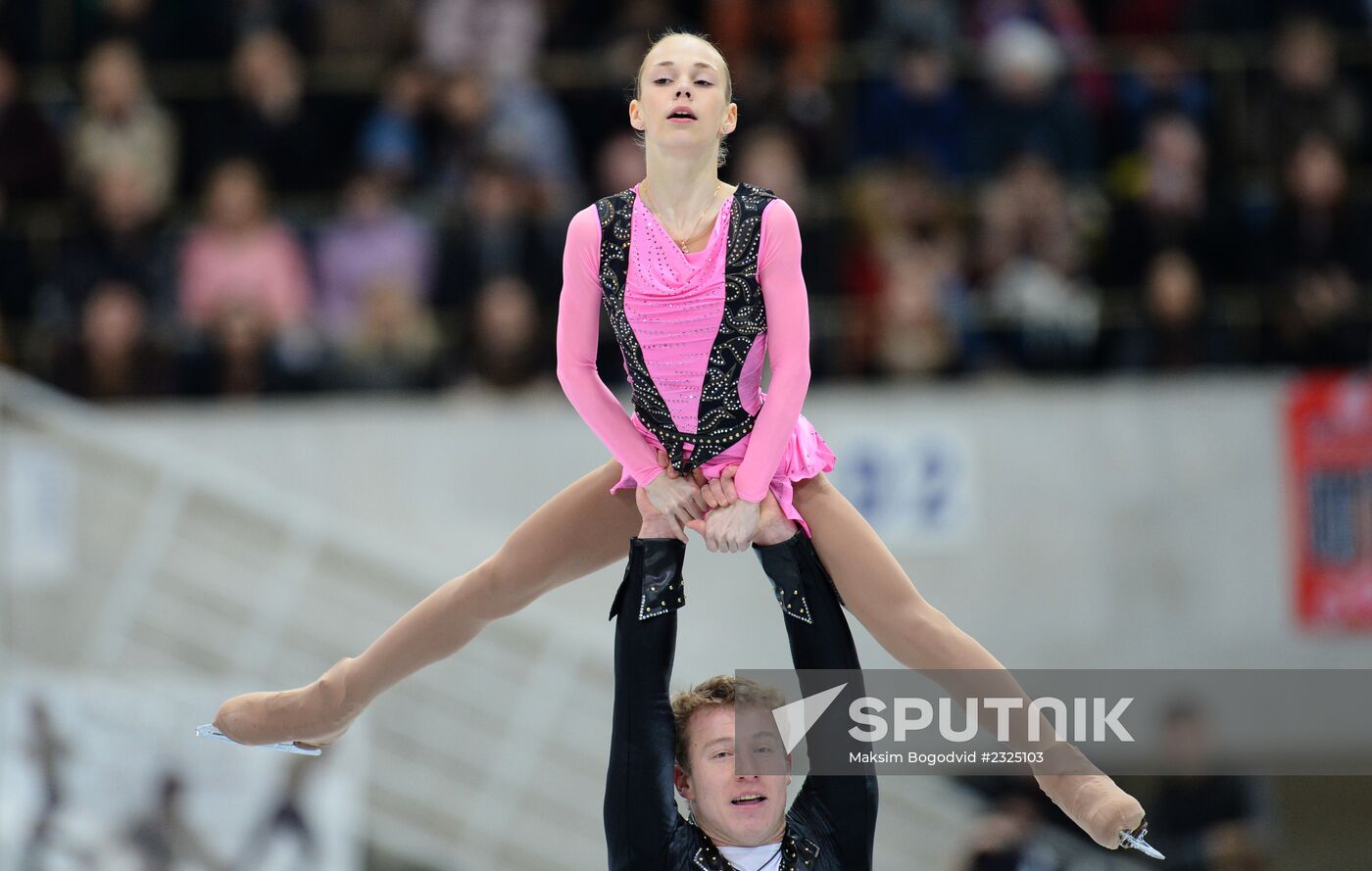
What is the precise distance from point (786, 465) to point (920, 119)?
5127mm

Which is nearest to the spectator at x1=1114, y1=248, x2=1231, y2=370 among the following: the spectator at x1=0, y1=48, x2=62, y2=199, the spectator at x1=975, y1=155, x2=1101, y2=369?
the spectator at x1=975, y1=155, x2=1101, y2=369

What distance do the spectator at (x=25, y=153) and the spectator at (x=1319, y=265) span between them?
558 centimetres

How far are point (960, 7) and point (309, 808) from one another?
4.97 m

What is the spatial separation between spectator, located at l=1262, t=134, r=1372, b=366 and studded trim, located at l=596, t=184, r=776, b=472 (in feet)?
15.8

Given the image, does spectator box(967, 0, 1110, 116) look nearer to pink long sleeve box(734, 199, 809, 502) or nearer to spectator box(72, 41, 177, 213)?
spectator box(72, 41, 177, 213)

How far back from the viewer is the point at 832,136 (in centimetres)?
899

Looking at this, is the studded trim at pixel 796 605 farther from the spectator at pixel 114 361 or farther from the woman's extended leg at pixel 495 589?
the spectator at pixel 114 361

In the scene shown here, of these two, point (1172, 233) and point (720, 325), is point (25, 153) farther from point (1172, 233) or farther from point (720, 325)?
point (720, 325)

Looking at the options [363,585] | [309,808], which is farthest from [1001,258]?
[309,808]

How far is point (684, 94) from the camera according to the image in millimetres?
3953

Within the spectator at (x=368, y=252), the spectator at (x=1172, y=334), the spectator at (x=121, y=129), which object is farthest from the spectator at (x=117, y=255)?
the spectator at (x=1172, y=334)

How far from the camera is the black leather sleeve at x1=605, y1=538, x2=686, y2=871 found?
3.95 meters

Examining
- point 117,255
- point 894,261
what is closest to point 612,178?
point 894,261

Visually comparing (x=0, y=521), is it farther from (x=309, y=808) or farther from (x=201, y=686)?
(x=309, y=808)
